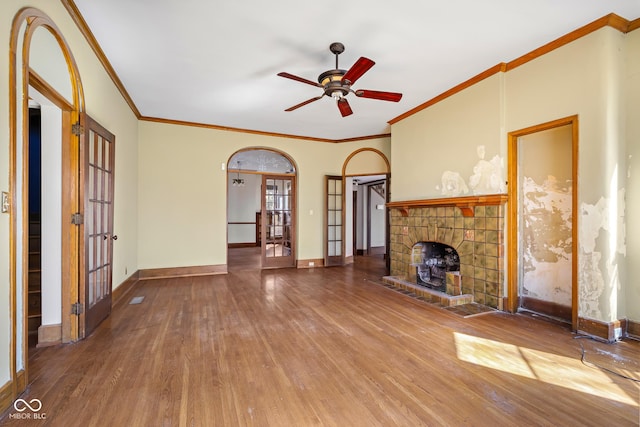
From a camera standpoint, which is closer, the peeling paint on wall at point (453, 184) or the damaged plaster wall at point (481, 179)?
the damaged plaster wall at point (481, 179)

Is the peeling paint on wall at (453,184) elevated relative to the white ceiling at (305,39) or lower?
lower

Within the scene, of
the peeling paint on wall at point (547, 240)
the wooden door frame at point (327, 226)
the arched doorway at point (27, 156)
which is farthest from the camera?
the wooden door frame at point (327, 226)

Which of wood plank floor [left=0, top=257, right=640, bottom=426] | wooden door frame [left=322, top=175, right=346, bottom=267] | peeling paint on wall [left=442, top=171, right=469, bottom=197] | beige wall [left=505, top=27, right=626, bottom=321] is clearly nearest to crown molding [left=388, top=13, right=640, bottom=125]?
beige wall [left=505, top=27, right=626, bottom=321]

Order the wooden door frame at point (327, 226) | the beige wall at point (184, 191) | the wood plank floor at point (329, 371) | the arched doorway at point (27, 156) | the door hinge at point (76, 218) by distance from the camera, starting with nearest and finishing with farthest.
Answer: the wood plank floor at point (329, 371) → the arched doorway at point (27, 156) → the door hinge at point (76, 218) → the beige wall at point (184, 191) → the wooden door frame at point (327, 226)

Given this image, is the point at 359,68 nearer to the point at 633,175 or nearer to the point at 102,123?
the point at 633,175

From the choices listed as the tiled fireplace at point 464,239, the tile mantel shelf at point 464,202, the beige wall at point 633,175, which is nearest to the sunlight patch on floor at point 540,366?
the beige wall at point 633,175

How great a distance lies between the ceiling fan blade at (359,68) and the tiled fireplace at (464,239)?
2.14 m

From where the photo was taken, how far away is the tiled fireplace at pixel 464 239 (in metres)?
3.60

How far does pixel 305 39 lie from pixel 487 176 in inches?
105

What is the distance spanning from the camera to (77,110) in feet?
8.84

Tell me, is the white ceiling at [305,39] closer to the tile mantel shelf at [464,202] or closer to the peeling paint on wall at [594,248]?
the tile mantel shelf at [464,202]

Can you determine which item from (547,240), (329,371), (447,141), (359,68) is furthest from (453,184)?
(329,371)

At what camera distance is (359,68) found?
269 centimetres

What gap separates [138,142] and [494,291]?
237 inches
